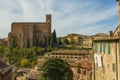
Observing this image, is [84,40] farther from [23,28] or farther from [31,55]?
[31,55]

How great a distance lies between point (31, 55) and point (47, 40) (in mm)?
28101

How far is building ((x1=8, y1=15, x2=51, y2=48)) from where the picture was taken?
467ft

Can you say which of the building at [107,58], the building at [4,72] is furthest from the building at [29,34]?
the building at [107,58]

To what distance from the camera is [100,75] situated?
94.6 feet

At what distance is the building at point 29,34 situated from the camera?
14238 cm

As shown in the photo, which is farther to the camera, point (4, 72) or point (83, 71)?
point (83, 71)

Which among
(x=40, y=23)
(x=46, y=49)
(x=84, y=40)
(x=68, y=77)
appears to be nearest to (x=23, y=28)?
(x=40, y=23)

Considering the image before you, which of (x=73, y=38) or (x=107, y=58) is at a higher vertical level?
(x=73, y=38)

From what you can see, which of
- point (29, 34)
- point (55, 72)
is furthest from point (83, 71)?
point (29, 34)

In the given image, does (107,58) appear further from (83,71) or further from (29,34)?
(29,34)

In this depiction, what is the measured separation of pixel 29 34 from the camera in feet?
476

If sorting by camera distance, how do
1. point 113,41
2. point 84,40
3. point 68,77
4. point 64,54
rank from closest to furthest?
point 113,41
point 68,77
point 64,54
point 84,40

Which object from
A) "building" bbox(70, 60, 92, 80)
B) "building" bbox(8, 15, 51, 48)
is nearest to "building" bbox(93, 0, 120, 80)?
"building" bbox(70, 60, 92, 80)

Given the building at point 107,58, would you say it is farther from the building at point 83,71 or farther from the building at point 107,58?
the building at point 83,71
